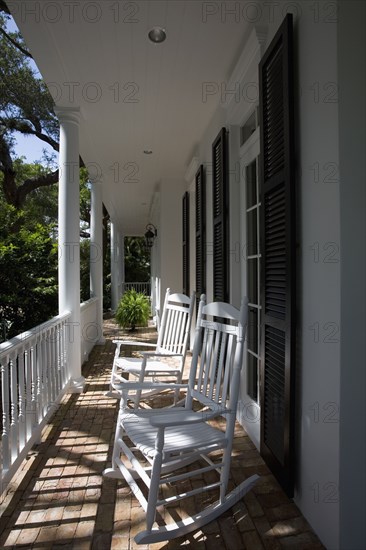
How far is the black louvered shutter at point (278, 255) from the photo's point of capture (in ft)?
6.13

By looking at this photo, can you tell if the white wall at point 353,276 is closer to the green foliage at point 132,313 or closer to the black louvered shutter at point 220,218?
the black louvered shutter at point 220,218

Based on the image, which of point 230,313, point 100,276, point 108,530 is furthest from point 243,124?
point 100,276

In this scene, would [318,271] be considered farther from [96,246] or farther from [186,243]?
[96,246]

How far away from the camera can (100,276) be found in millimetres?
6590

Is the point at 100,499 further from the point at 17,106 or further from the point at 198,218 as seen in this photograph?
the point at 17,106

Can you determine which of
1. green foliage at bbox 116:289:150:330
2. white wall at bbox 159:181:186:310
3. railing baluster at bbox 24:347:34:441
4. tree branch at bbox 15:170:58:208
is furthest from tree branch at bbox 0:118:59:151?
railing baluster at bbox 24:347:34:441

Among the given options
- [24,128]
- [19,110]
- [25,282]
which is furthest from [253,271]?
[19,110]

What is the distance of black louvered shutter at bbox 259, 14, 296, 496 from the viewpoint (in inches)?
73.6

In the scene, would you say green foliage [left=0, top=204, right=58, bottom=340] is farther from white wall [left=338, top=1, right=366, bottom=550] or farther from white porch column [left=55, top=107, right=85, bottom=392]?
white wall [left=338, top=1, right=366, bottom=550]

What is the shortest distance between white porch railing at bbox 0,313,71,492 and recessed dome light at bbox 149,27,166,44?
7.57 ft

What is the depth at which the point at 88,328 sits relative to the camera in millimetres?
5656

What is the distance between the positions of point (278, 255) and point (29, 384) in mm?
1904

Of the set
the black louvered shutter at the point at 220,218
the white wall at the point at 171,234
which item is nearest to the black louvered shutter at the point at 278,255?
the black louvered shutter at the point at 220,218

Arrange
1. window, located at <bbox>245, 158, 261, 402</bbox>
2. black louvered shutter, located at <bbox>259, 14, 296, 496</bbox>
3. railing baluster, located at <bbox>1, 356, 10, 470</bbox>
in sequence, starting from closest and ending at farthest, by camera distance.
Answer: black louvered shutter, located at <bbox>259, 14, 296, 496</bbox> < railing baluster, located at <bbox>1, 356, 10, 470</bbox> < window, located at <bbox>245, 158, 261, 402</bbox>
